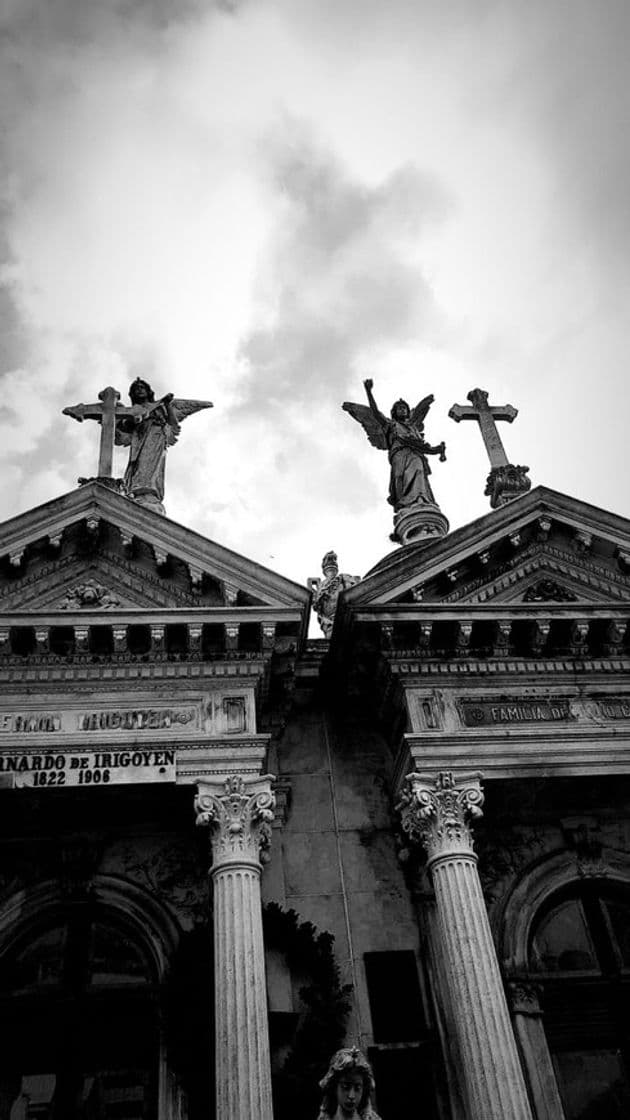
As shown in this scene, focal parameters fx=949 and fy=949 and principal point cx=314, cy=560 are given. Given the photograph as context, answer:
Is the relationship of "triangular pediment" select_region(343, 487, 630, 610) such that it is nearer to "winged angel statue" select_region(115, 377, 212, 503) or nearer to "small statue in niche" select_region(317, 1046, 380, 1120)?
"winged angel statue" select_region(115, 377, 212, 503)

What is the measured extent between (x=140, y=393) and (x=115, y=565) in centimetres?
383

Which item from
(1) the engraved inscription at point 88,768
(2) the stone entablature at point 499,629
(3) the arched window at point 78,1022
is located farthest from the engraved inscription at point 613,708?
(3) the arched window at point 78,1022

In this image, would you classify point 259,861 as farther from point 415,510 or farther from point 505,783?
point 415,510

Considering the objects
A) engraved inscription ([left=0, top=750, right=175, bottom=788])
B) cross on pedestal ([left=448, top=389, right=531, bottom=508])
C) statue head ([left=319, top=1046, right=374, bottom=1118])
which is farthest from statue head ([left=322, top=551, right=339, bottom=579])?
statue head ([left=319, top=1046, right=374, bottom=1118])

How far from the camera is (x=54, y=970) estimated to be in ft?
37.4

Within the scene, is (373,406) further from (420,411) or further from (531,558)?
(531,558)

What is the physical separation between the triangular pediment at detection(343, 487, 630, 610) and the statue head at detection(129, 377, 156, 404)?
16.5ft

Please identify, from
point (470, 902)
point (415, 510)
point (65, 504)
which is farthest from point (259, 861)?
point (415, 510)

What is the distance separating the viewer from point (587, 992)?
11.7 metres

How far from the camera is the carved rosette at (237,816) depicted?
1041cm

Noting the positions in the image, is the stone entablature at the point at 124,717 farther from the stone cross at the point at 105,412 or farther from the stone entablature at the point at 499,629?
the stone cross at the point at 105,412

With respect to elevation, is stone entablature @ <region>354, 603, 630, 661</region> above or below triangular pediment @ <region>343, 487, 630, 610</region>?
below

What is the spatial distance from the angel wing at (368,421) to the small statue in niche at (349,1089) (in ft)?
32.7

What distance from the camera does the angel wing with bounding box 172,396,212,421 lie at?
15678 millimetres
